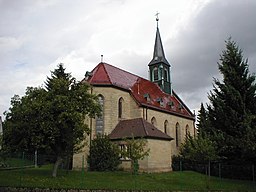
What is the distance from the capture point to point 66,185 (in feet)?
61.9

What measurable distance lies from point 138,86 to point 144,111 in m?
4.84

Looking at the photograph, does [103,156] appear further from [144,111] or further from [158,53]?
[158,53]

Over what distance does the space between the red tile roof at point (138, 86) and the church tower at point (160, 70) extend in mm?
1133

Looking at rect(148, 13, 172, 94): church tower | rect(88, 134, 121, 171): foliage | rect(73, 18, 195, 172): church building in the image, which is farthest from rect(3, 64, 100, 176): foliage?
rect(148, 13, 172, 94): church tower

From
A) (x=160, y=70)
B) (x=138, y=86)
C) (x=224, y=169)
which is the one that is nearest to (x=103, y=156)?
(x=224, y=169)

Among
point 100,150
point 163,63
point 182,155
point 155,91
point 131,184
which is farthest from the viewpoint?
point 163,63

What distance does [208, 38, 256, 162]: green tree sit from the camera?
84.2ft

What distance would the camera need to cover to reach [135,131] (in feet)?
106

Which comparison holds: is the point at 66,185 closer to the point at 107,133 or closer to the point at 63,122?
the point at 63,122

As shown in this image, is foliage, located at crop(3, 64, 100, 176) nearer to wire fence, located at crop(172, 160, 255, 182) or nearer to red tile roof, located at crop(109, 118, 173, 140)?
red tile roof, located at crop(109, 118, 173, 140)

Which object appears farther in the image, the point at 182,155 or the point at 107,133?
the point at 182,155

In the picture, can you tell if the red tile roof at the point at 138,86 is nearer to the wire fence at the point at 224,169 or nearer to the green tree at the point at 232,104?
the wire fence at the point at 224,169

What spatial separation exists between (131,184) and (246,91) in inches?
526

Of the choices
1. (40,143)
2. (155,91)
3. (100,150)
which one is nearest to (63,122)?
(40,143)
